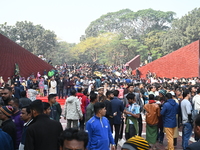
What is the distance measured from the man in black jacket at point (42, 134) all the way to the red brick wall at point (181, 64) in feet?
69.8

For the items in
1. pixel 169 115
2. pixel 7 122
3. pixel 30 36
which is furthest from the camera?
pixel 30 36

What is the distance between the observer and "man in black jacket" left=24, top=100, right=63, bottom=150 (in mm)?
3332

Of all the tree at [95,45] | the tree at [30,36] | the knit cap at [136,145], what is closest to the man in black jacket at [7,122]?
the knit cap at [136,145]

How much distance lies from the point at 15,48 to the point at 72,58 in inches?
1691

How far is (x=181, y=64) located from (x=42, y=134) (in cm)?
2301

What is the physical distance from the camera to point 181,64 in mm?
24766

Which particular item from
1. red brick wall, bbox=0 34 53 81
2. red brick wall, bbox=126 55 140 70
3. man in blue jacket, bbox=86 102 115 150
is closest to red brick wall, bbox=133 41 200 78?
red brick wall, bbox=126 55 140 70

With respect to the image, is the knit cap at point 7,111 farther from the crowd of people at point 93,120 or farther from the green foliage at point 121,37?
the green foliage at point 121,37

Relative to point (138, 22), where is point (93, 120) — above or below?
below

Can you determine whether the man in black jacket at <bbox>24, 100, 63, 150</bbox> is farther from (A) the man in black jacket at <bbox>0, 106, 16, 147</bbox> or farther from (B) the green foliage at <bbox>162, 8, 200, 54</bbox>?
(B) the green foliage at <bbox>162, 8, 200, 54</bbox>

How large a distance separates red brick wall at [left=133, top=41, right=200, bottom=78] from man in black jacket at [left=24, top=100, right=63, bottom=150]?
21.3 metres

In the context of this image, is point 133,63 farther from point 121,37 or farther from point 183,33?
point 121,37

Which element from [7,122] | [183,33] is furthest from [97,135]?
[183,33]

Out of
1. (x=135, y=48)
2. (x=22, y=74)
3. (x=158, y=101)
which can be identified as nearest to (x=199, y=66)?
(x=22, y=74)
